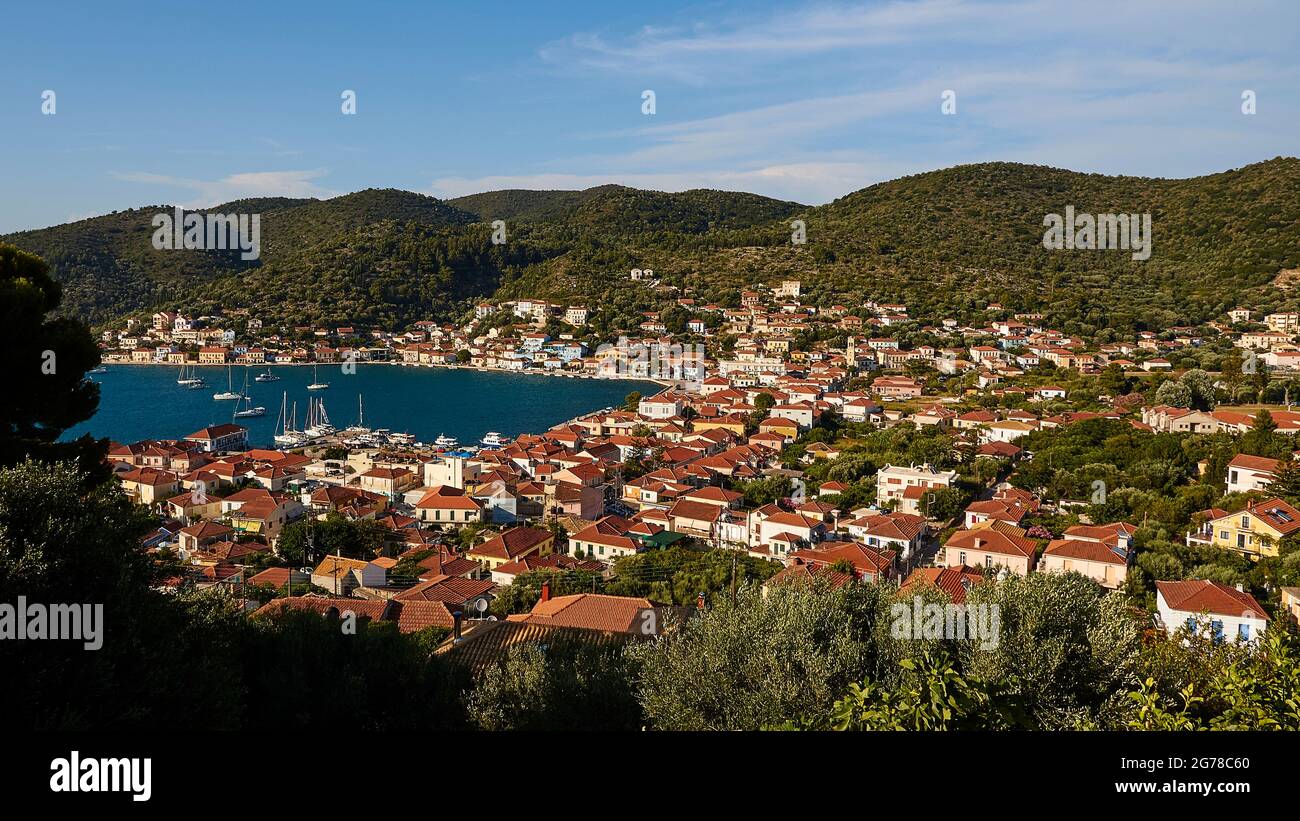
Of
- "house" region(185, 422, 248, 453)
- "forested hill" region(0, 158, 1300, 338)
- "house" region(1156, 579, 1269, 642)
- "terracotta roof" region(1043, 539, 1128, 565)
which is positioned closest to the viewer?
"house" region(1156, 579, 1269, 642)

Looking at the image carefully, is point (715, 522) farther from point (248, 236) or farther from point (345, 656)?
point (248, 236)

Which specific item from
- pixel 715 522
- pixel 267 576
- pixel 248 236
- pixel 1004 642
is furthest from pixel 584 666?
pixel 248 236

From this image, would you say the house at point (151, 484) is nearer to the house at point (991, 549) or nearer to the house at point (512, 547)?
the house at point (512, 547)

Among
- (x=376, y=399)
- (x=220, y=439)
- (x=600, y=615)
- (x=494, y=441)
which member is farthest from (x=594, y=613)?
(x=376, y=399)

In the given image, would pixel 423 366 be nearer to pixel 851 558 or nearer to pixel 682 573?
pixel 682 573

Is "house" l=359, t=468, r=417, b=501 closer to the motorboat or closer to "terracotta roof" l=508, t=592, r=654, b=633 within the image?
the motorboat

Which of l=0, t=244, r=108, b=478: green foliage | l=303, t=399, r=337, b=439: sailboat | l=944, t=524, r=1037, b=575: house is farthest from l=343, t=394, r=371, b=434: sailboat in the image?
l=0, t=244, r=108, b=478: green foliage
